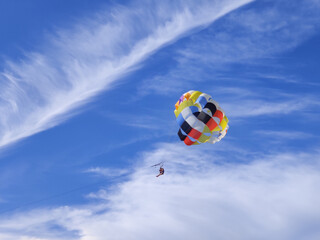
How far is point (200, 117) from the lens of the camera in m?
72.8

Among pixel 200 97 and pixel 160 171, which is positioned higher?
pixel 200 97

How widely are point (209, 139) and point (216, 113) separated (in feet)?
13.7

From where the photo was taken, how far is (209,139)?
74438mm

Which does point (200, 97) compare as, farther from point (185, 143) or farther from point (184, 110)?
point (185, 143)

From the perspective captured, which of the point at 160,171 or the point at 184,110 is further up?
the point at 184,110

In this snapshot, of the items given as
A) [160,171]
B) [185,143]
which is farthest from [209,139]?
[160,171]

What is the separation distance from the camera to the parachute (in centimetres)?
7269

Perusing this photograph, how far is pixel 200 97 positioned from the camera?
72.8 metres

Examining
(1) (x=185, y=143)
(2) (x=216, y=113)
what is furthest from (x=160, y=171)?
(2) (x=216, y=113)

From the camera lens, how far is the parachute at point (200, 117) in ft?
238

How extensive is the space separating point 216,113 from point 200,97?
329 cm

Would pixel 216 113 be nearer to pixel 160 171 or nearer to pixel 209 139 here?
pixel 209 139

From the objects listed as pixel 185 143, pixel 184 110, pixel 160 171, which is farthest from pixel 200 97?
pixel 160 171

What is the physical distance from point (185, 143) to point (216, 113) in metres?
6.79
